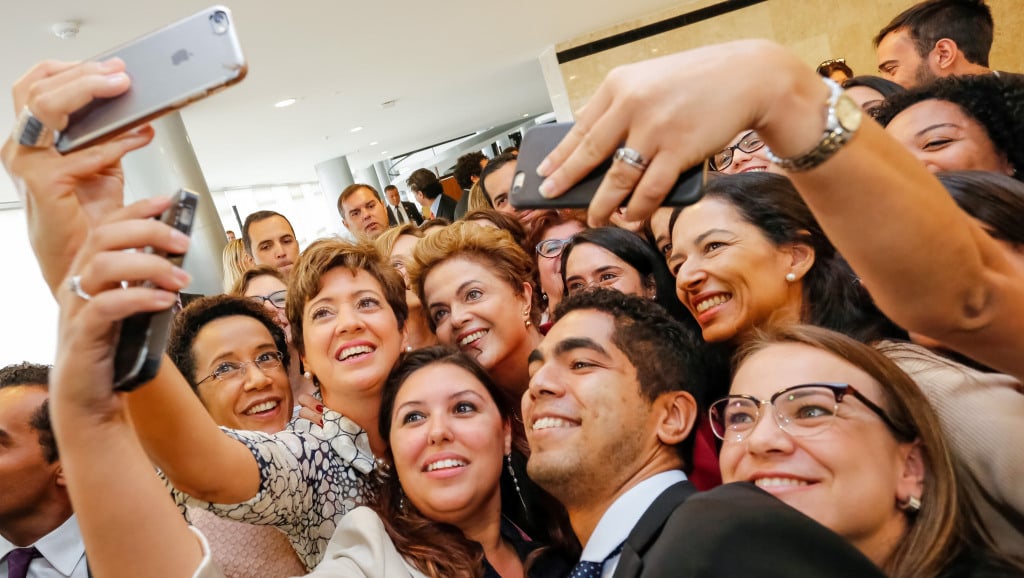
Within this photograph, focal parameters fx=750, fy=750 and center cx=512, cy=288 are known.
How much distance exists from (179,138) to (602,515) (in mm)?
6426

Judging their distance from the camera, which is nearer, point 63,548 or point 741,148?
point 63,548

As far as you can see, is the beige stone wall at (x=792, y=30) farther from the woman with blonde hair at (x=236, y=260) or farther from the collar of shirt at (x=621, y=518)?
the collar of shirt at (x=621, y=518)

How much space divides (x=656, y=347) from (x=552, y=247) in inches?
47.8

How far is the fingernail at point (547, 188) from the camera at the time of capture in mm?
957

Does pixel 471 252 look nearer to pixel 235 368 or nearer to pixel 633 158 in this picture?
pixel 235 368

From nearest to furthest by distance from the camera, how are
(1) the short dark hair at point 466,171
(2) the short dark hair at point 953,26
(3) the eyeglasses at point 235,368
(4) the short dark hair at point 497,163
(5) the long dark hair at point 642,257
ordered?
(3) the eyeglasses at point 235,368, (5) the long dark hair at point 642,257, (2) the short dark hair at point 953,26, (4) the short dark hair at point 497,163, (1) the short dark hair at point 466,171

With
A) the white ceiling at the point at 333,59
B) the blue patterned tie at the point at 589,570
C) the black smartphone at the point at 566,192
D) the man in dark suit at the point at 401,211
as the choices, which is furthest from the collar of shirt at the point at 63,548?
the man in dark suit at the point at 401,211

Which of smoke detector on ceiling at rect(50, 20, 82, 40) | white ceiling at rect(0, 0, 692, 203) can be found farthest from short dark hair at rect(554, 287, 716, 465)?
smoke detector on ceiling at rect(50, 20, 82, 40)

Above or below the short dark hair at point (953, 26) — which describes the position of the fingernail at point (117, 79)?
above

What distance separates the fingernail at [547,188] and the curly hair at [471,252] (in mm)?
2239

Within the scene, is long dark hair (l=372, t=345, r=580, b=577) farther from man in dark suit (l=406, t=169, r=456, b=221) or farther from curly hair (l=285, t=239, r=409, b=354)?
man in dark suit (l=406, t=169, r=456, b=221)

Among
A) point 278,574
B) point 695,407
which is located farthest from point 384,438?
point 695,407

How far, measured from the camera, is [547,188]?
96cm

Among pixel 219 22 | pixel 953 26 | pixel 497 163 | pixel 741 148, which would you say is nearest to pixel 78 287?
pixel 219 22
